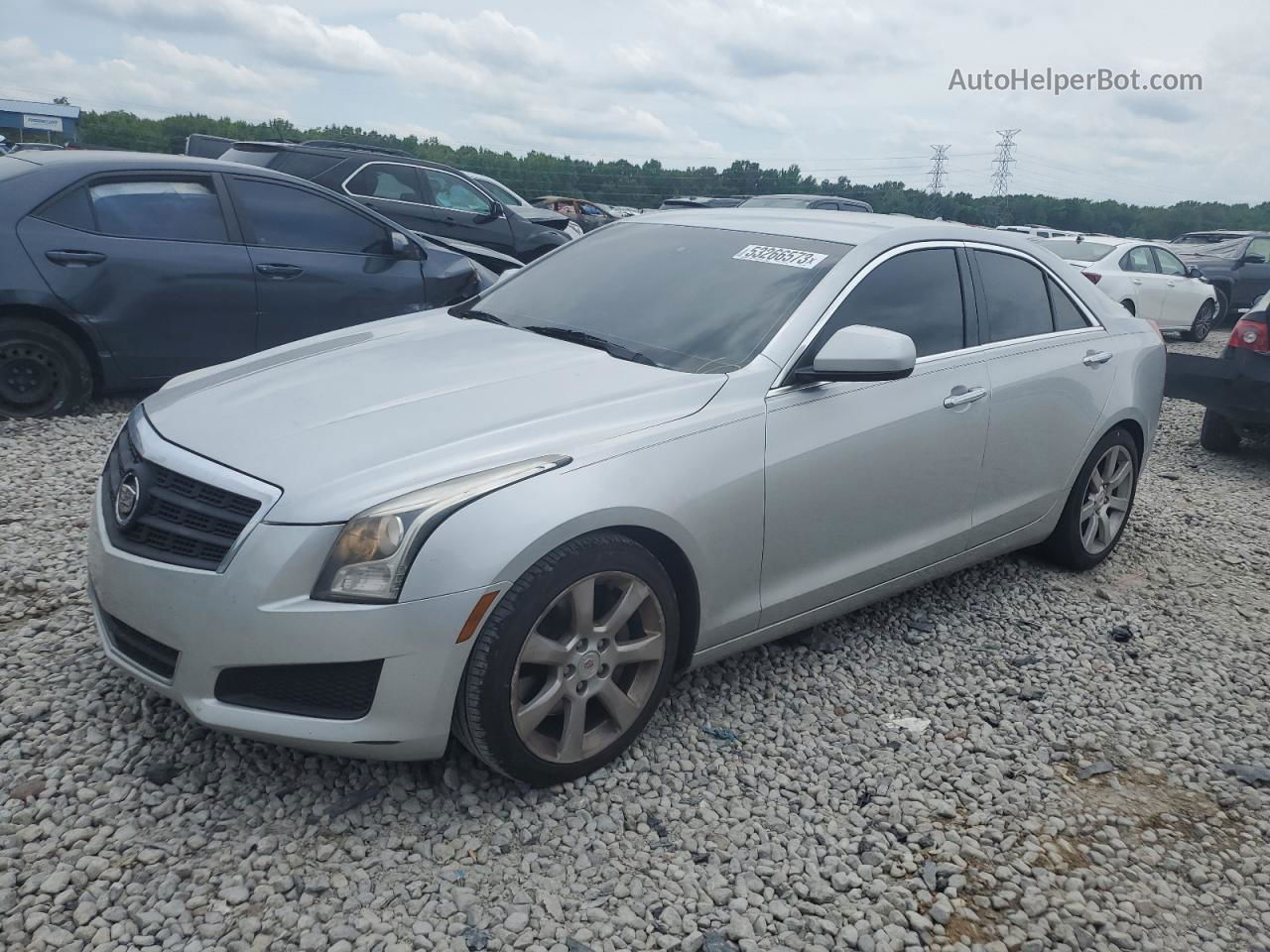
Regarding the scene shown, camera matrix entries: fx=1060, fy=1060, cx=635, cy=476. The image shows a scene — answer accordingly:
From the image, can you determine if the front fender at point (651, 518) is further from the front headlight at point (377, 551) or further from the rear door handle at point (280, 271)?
the rear door handle at point (280, 271)

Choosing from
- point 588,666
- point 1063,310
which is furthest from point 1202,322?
point 588,666

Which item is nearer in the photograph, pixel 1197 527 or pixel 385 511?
pixel 385 511

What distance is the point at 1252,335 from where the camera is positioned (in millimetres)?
7531

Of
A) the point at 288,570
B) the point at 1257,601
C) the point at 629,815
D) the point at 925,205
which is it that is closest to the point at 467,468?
the point at 288,570

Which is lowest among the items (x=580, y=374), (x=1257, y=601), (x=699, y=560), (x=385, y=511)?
(x=1257, y=601)

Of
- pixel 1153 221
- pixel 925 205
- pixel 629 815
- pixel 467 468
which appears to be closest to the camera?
pixel 467 468

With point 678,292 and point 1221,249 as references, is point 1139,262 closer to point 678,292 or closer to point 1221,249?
point 1221,249

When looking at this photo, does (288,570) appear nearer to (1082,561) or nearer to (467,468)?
(467,468)

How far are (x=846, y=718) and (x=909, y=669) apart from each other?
21.1 inches

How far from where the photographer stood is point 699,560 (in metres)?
3.21

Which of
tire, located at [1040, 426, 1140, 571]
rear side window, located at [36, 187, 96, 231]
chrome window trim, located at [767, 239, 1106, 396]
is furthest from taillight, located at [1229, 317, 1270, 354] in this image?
rear side window, located at [36, 187, 96, 231]

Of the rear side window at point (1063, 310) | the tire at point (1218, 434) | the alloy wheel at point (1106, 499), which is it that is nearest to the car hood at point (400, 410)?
the rear side window at point (1063, 310)

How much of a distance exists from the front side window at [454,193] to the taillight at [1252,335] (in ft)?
26.6

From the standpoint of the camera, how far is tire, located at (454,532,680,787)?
280 cm
